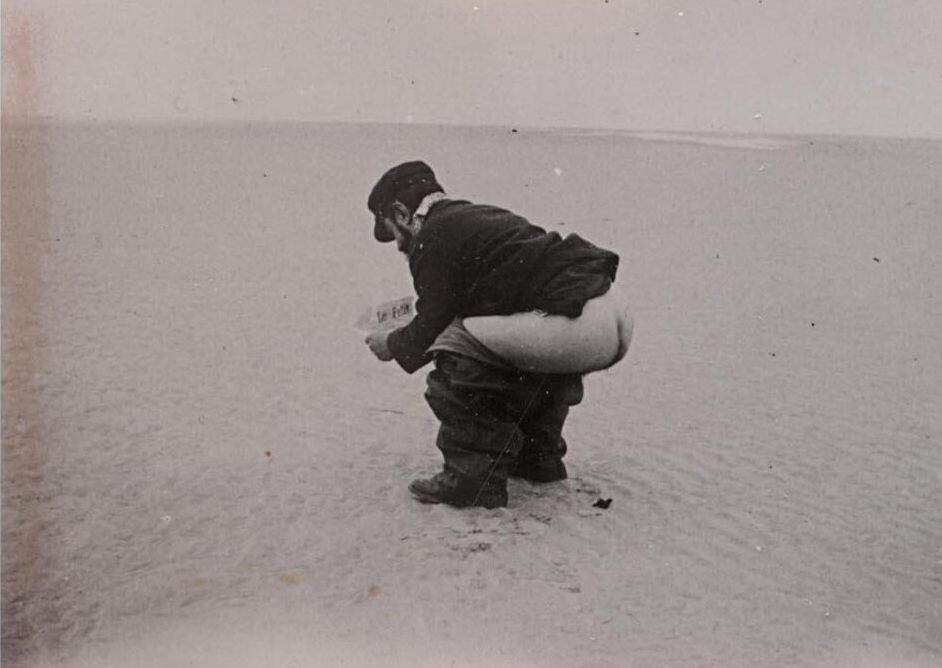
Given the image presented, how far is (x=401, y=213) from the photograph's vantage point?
364 centimetres

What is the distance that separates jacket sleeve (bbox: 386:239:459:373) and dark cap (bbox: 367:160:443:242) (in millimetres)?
203

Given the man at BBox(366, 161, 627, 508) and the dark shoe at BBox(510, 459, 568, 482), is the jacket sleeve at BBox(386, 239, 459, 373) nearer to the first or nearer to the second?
the man at BBox(366, 161, 627, 508)

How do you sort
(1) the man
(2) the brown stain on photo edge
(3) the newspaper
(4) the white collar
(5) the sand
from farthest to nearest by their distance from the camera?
(3) the newspaper
(4) the white collar
(1) the man
(2) the brown stain on photo edge
(5) the sand

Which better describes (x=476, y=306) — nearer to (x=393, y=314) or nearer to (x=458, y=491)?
(x=393, y=314)

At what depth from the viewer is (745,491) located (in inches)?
151

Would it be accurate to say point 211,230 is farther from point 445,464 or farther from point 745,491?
point 745,491

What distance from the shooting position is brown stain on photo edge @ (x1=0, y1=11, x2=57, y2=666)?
3.35 m

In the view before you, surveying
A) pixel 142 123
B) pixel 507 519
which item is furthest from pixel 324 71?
pixel 507 519

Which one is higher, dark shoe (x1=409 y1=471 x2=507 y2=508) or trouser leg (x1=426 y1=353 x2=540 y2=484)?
trouser leg (x1=426 y1=353 x2=540 y2=484)

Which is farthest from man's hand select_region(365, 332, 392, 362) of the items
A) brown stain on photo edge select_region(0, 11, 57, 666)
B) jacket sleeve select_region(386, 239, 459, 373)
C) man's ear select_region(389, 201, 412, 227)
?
brown stain on photo edge select_region(0, 11, 57, 666)

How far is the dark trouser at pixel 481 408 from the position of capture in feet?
11.4

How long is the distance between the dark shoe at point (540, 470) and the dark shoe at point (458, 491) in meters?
0.21

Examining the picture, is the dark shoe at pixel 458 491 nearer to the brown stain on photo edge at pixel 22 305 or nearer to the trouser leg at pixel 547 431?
the trouser leg at pixel 547 431

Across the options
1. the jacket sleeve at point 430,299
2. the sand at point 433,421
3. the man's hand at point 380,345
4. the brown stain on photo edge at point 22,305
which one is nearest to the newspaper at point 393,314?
the man's hand at point 380,345
